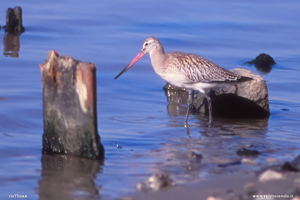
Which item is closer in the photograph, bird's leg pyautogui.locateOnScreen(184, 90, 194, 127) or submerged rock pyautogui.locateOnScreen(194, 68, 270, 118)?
bird's leg pyautogui.locateOnScreen(184, 90, 194, 127)

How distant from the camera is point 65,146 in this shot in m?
6.46

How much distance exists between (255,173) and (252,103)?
3373 mm

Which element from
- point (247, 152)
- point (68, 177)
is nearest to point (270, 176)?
point (247, 152)

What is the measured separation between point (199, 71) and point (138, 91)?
6.63 feet

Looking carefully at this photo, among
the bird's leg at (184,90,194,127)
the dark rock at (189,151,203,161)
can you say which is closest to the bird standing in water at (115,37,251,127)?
the bird's leg at (184,90,194,127)

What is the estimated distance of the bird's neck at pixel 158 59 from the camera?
A: 355 inches

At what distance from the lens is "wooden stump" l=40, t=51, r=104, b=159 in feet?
19.3

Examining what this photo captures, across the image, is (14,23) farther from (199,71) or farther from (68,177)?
(68,177)

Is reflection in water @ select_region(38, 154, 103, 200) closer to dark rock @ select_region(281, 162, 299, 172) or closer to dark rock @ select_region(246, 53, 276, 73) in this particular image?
dark rock @ select_region(281, 162, 299, 172)

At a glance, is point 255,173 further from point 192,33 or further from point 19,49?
point 192,33

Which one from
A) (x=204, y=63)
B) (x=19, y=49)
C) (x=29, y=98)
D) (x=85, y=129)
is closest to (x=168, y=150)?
(x=85, y=129)

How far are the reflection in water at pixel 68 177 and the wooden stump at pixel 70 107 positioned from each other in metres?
0.13

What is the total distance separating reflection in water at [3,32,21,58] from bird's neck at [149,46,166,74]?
4410 millimetres

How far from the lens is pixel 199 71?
349 inches
